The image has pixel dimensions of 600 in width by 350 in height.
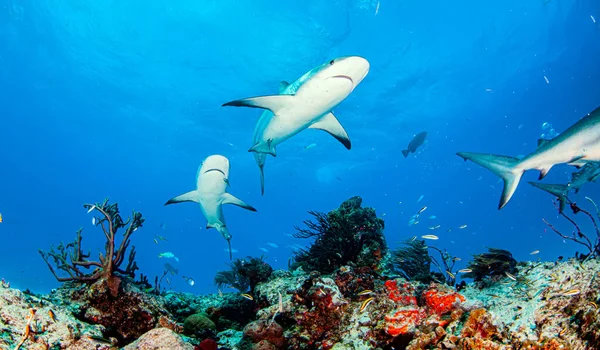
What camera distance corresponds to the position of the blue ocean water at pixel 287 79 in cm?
2588

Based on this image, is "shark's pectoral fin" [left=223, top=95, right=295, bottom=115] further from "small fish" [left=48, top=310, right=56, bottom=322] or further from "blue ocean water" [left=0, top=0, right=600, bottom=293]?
"blue ocean water" [left=0, top=0, right=600, bottom=293]

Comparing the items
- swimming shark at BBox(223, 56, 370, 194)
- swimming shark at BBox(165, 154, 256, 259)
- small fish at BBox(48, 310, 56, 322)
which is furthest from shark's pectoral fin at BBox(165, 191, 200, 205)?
small fish at BBox(48, 310, 56, 322)

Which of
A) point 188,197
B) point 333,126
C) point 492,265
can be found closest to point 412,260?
point 492,265

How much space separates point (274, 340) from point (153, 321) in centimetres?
205

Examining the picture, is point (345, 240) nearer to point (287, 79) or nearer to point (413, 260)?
point (413, 260)

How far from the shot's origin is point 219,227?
31.9ft

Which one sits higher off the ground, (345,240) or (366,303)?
(345,240)

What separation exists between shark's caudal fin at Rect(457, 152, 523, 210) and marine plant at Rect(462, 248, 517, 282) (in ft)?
5.43

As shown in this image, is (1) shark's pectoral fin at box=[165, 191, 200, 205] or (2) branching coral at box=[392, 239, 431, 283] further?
(2) branching coral at box=[392, 239, 431, 283]

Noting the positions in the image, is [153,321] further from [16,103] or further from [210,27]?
[16,103]

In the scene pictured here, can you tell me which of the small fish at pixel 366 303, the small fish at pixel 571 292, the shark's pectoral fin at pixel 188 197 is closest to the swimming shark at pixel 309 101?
the shark's pectoral fin at pixel 188 197

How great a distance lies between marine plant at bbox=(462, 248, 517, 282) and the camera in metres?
5.41

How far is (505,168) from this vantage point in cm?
451

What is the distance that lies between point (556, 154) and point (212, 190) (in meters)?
7.35
